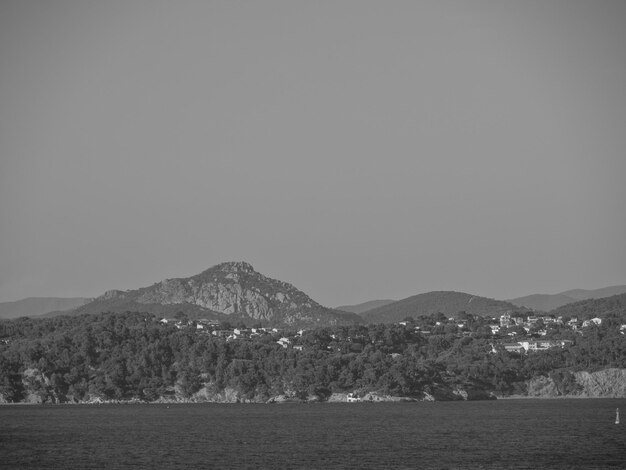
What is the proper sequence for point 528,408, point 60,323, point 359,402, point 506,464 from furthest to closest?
point 60,323, point 359,402, point 528,408, point 506,464

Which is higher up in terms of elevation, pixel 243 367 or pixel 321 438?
pixel 243 367

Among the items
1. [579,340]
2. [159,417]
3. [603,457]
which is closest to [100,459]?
[603,457]

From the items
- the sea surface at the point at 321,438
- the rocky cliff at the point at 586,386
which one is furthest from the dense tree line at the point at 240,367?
the sea surface at the point at 321,438

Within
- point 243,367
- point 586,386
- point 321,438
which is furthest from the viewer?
point 586,386

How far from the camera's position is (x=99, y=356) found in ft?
518

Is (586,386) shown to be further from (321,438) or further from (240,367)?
(321,438)

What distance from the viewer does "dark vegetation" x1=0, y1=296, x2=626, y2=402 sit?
15188 centimetres

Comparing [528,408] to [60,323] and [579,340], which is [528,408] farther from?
[60,323]

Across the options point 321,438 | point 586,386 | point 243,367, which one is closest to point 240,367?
point 243,367

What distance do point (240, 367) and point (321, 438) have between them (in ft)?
218

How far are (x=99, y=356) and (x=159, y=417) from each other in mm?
39533

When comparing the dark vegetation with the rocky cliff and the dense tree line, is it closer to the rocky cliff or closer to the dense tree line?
the dense tree line

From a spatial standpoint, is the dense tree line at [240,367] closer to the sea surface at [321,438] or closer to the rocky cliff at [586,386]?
the rocky cliff at [586,386]

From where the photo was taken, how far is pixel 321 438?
87.8 meters
